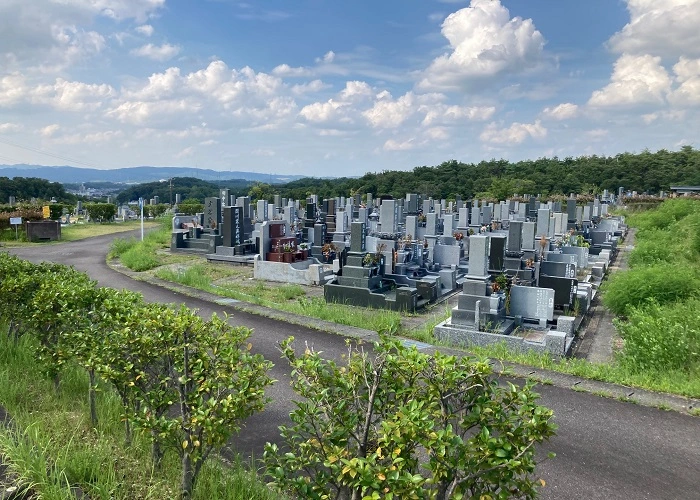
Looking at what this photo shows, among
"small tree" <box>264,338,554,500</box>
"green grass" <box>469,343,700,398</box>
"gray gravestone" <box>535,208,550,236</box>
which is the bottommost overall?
"green grass" <box>469,343,700,398</box>

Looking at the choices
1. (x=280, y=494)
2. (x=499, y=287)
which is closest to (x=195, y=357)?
(x=280, y=494)

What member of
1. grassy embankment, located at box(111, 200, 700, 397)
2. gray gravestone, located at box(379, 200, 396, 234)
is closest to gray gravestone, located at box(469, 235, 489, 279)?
grassy embankment, located at box(111, 200, 700, 397)

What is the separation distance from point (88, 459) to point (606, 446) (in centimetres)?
469

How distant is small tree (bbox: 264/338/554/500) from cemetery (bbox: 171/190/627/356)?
606 centimetres

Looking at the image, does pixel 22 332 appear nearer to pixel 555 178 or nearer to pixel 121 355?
pixel 121 355

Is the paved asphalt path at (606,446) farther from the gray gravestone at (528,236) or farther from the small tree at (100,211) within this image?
the small tree at (100,211)

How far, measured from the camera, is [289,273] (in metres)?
14.8

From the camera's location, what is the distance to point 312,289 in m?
14.0

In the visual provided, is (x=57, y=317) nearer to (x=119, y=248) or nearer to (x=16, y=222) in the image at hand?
(x=119, y=248)

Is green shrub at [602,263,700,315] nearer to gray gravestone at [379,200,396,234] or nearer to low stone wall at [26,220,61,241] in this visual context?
gray gravestone at [379,200,396,234]

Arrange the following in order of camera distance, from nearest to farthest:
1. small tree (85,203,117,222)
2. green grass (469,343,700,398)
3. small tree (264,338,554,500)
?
small tree (264,338,554,500)
green grass (469,343,700,398)
small tree (85,203,117,222)

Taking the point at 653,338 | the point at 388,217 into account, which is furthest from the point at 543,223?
the point at 653,338

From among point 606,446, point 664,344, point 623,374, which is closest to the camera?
point 606,446

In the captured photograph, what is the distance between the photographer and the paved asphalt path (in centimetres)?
422
